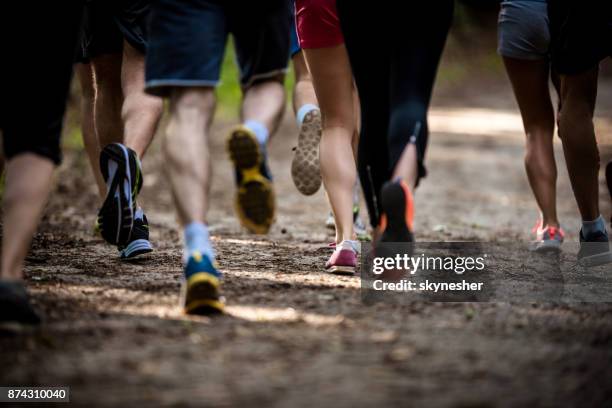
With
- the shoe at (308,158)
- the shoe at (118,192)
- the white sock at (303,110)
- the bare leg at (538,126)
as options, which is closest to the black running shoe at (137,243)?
the shoe at (118,192)

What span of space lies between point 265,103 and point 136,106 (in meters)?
1.42

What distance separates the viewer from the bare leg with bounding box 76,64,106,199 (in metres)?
5.42

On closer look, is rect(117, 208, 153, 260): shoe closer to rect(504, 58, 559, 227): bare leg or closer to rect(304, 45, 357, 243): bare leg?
rect(304, 45, 357, 243): bare leg

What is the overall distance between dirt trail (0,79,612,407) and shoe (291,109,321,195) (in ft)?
1.56

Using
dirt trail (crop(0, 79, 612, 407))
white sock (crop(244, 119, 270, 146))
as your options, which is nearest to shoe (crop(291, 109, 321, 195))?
dirt trail (crop(0, 79, 612, 407))

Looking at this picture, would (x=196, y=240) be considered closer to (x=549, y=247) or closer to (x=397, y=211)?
(x=397, y=211)

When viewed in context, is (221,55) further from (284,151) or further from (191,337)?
(284,151)

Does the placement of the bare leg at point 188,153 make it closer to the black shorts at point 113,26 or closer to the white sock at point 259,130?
the white sock at point 259,130

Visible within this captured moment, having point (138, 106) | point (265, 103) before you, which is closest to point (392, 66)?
point (265, 103)

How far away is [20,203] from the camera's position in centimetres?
325

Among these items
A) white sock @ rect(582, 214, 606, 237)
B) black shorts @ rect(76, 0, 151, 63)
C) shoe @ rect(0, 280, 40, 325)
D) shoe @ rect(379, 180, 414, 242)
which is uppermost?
black shorts @ rect(76, 0, 151, 63)

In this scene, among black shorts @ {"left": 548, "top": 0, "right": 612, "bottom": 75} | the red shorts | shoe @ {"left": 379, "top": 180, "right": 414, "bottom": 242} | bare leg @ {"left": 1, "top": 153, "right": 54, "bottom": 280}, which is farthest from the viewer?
black shorts @ {"left": 548, "top": 0, "right": 612, "bottom": 75}

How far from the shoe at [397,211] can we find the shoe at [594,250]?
1.96 metres

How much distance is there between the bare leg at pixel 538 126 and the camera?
5.25 metres
